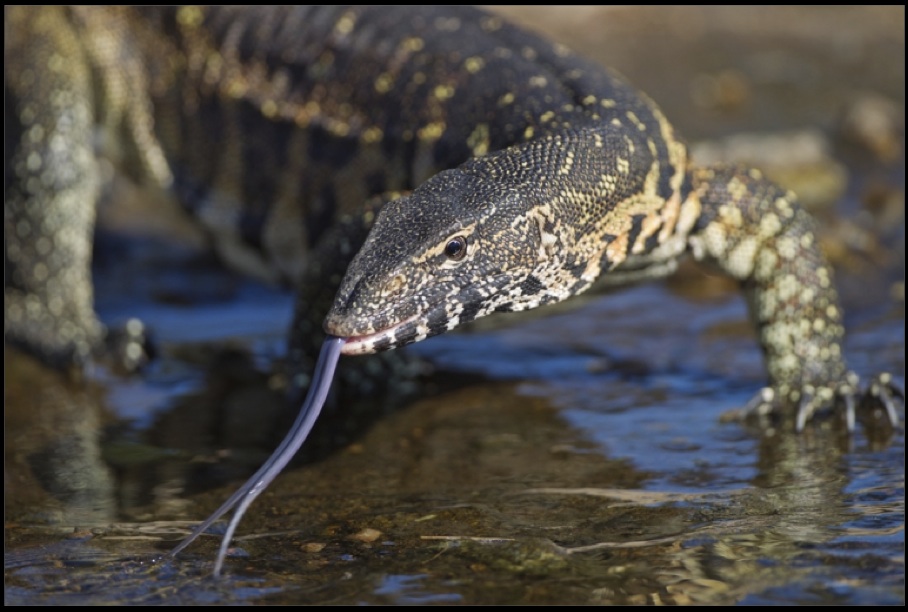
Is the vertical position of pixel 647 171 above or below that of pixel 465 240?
above

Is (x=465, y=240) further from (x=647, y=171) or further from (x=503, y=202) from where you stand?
(x=647, y=171)

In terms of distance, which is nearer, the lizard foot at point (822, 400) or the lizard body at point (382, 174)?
the lizard body at point (382, 174)

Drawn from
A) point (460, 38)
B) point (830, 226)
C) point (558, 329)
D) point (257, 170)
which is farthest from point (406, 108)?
point (830, 226)

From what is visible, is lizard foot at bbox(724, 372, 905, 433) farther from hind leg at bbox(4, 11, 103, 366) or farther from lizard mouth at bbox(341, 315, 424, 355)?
hind leg at bbox(4, 11, 103, 366)

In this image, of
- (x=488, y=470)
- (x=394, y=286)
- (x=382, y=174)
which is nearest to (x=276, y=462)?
(x=394, y=286)

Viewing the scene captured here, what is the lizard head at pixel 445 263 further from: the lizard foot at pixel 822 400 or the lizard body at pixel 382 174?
the lizard foot at pixel 822 400

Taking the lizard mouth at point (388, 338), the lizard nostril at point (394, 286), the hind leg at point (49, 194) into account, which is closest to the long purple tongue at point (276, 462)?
the lizard mouth at point (388, 338)

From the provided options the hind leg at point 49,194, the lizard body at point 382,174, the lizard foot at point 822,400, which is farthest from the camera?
the hind leg at point 49,194

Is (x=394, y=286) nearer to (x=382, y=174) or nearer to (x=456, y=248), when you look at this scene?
(x=456, y=248)
